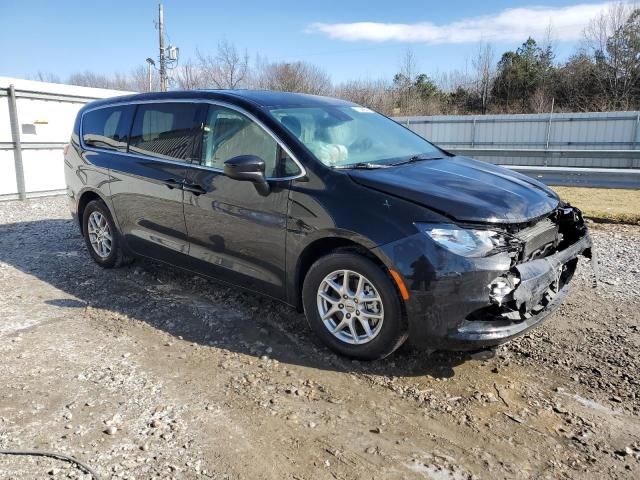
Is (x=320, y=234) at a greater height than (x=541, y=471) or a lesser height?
greater

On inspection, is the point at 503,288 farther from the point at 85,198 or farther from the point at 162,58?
the point at 162,58

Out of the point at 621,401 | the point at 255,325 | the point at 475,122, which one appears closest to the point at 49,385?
the point at 255,325

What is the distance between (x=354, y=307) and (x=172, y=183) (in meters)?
2.11

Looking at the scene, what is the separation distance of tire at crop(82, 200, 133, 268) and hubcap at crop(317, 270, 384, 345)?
287 centimetres

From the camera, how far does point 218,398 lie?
10.7 ft

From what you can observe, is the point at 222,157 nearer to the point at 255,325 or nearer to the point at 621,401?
the point at 255,325

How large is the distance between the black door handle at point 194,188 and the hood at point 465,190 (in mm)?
1396

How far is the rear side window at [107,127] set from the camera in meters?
5.41

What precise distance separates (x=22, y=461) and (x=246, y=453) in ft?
3.68

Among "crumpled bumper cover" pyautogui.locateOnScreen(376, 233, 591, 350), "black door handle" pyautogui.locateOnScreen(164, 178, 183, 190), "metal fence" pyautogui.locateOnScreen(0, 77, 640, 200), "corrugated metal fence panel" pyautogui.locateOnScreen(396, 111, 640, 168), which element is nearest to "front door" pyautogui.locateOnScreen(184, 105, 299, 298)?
"black door handle" pyautogui.locateOnScreen(164, 178, 183, 190)

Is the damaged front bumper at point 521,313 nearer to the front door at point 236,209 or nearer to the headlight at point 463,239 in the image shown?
the headlight at point 463,239

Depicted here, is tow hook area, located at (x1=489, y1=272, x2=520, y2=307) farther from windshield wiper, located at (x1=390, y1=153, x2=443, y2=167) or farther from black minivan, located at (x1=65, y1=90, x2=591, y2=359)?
windshield wiper, located at (x1=390, y1=153, x2=443, y2=167)

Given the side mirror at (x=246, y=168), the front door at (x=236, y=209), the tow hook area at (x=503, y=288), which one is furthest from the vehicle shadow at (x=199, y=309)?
the side mirror at (x=246, y=168)

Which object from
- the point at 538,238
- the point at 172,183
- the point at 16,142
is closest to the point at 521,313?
the point at 538,238
